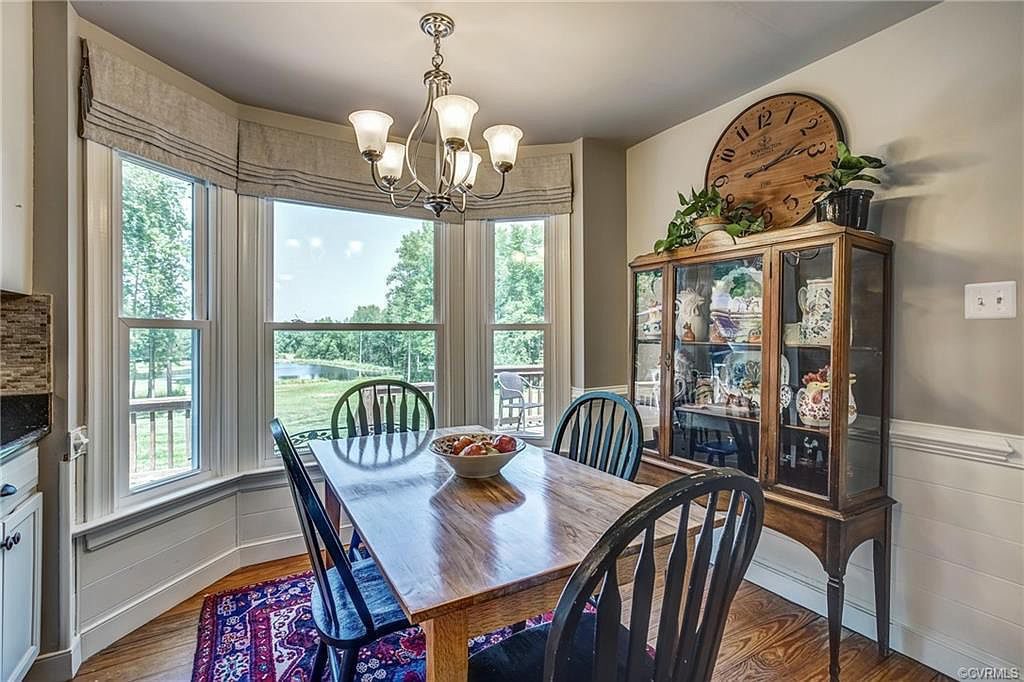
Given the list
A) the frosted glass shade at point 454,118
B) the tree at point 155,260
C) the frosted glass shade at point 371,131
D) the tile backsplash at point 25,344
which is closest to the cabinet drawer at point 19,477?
the tile backsplash at point 25,344

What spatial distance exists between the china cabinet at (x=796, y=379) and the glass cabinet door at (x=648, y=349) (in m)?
0.10

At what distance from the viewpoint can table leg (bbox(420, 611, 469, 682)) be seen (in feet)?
3.25

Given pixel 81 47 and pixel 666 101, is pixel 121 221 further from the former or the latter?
pixel 666 101

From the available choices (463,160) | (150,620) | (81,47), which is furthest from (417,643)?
(81,47)

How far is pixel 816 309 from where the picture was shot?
189 centimetres

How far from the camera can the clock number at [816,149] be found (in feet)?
7.09

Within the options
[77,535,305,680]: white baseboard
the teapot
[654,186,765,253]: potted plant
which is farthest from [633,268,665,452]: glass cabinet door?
[77,535,305,680]: white baseboard

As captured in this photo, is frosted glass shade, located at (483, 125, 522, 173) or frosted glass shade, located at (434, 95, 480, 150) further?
frosted glass shade, located at (483, 125, 522, 173)

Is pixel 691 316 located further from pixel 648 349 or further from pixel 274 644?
pixel 274 644

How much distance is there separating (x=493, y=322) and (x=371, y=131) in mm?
1699

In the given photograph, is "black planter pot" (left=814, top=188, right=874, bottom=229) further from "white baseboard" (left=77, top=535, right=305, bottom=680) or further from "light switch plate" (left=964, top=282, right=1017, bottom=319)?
"white baseboard" (left=77, top=535, right=305, bottom=680)

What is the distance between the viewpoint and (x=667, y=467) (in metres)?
2.42

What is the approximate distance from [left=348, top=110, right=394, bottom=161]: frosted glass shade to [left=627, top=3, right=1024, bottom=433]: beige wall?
6.33ft

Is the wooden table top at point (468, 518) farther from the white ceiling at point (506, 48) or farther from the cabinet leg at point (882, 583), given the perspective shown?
the white ceiling at point (506, 48)
